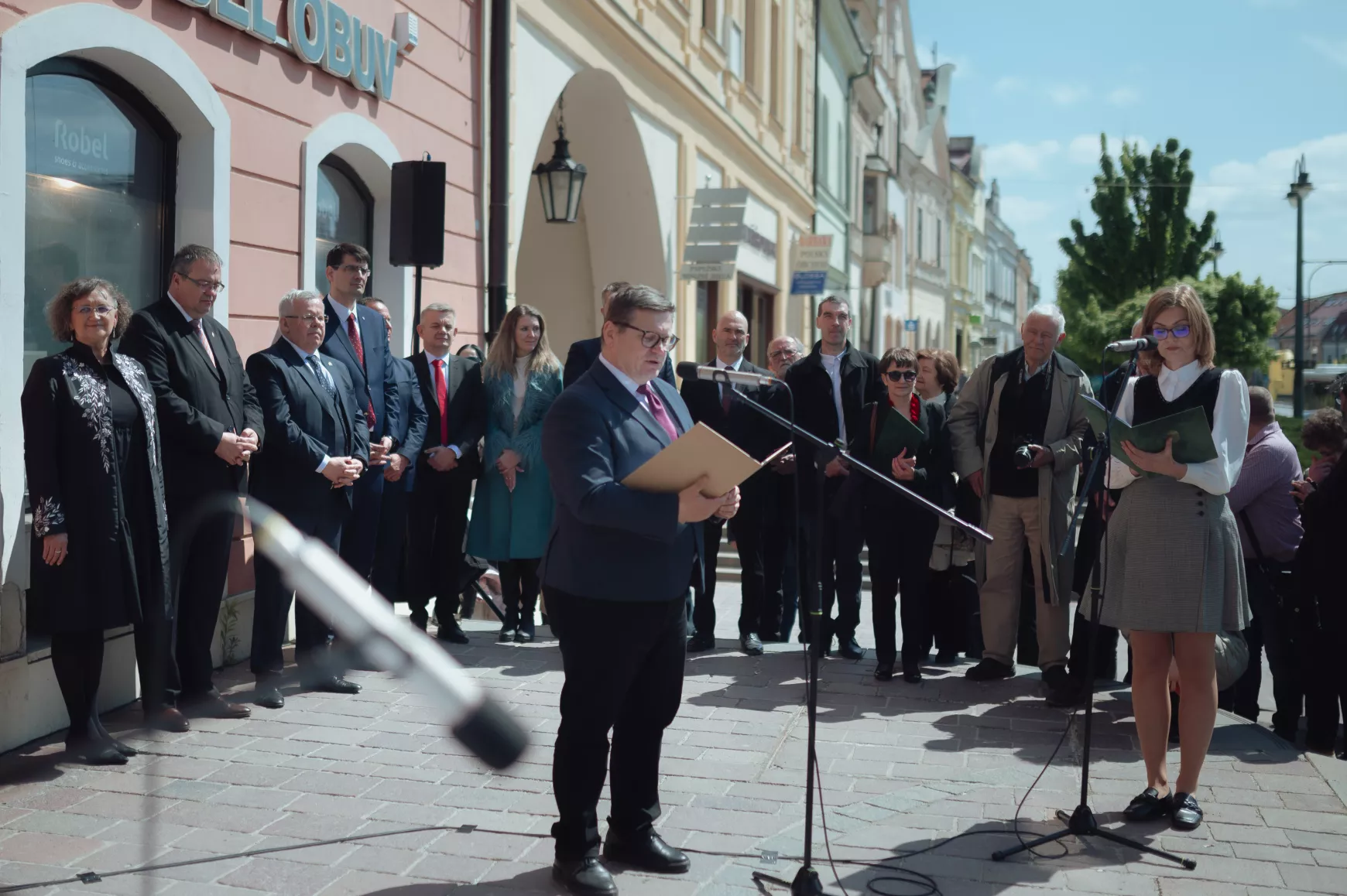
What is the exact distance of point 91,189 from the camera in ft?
21.1

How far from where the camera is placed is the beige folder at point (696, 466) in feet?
12.1

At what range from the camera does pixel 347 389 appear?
6.86 m

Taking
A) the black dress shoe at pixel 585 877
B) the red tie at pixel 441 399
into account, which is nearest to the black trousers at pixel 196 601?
the red tie at pixel 441 399

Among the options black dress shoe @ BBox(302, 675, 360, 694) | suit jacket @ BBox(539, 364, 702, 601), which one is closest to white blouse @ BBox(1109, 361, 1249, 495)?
suit jacket @ BBox(539, 364, 702, 601)

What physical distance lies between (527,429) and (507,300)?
308 centimetres

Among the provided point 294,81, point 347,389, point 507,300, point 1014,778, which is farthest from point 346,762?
point 507,300

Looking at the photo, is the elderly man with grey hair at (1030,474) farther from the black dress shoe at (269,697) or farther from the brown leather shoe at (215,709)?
the brown leather shoe at (215,709)

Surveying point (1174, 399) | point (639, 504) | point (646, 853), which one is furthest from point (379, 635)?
point (1174, 399)

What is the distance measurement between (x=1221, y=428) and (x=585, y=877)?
2899 millimetres

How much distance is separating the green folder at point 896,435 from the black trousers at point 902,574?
0.78m

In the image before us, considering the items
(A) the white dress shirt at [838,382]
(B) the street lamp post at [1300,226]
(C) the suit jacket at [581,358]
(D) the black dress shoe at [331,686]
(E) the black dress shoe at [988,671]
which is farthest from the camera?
(B) the street lamp post at [1300,226]

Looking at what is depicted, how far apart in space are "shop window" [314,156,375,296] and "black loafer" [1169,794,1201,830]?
5906mm

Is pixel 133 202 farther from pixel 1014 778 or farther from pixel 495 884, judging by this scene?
pixel 1014 778

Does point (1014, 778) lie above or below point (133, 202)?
below
